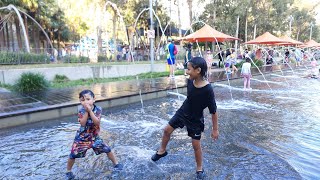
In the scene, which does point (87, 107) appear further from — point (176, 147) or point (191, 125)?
point (176, 147)

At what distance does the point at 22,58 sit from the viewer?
45.5 ft

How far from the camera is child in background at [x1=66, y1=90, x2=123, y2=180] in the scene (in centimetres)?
334

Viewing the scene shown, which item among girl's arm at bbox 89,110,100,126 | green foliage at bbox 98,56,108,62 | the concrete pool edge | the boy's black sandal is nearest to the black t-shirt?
the boy's black sandal

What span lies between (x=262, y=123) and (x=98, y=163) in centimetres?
430

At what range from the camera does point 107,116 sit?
7.42 m

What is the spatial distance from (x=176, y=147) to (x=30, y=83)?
794 cm

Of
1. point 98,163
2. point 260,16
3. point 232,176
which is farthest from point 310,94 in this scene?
point 260,16

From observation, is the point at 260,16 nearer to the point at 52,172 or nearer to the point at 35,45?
the point at 35,45

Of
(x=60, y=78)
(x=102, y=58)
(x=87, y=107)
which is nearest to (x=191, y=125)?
(x=87, y=107)

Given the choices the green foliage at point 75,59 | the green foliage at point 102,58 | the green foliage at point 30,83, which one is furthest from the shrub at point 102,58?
the green foliage at point 30,83

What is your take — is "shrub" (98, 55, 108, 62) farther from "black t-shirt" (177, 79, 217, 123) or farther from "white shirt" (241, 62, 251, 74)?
"black t-shirt" (177, 79, 217, 123)

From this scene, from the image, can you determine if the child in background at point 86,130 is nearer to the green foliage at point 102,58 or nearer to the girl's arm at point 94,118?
the girl's arm at point 94,118

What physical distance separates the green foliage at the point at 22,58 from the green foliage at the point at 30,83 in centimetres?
348

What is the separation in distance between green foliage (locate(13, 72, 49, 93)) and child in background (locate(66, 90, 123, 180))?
7.80 meters
